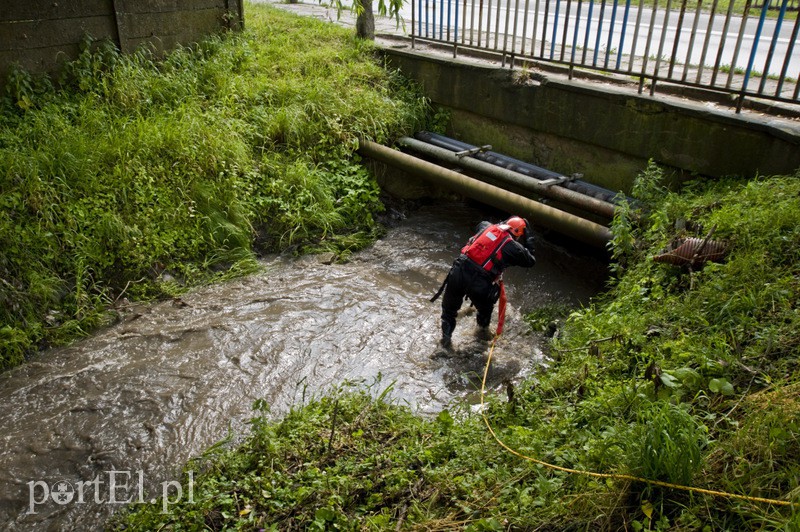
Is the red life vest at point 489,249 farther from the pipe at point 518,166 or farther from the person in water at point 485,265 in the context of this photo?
the pipe at point 518,166

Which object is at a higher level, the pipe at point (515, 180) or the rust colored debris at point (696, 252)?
the rust colored debris at point (696, 252)

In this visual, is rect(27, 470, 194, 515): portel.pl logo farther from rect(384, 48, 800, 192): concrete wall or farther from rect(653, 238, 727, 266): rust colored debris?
rect(384, 48, 800, 192): concrete wall

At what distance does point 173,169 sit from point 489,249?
4.01 m

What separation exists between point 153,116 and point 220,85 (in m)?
1.22

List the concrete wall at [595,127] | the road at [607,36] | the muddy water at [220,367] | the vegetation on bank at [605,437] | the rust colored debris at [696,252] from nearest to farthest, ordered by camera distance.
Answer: the vegetation on bank at [605,437]
the muddy water at [220,367]
the rust colored debris at [696,252]
the concrete wall at [595,127]
the road at [607,36]

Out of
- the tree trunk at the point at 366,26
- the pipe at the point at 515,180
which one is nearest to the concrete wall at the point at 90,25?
the tree trunk at the point at 366,26

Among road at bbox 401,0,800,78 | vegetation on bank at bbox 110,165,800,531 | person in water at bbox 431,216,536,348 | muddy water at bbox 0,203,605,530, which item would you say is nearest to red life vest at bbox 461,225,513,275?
person in water at bbox 431,216,536,348

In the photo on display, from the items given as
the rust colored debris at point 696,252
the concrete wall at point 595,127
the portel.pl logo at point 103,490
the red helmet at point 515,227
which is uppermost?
the concrete wall at point 595,127

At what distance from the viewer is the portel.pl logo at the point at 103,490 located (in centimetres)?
382

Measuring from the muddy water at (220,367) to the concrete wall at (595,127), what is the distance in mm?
1429

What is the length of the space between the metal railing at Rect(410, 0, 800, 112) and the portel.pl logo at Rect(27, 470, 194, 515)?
6119 millimetres

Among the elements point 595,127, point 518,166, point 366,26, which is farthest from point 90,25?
point 595,127

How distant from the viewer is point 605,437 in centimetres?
326

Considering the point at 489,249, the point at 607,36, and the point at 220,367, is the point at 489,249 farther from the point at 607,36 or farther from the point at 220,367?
the point at 607,36
